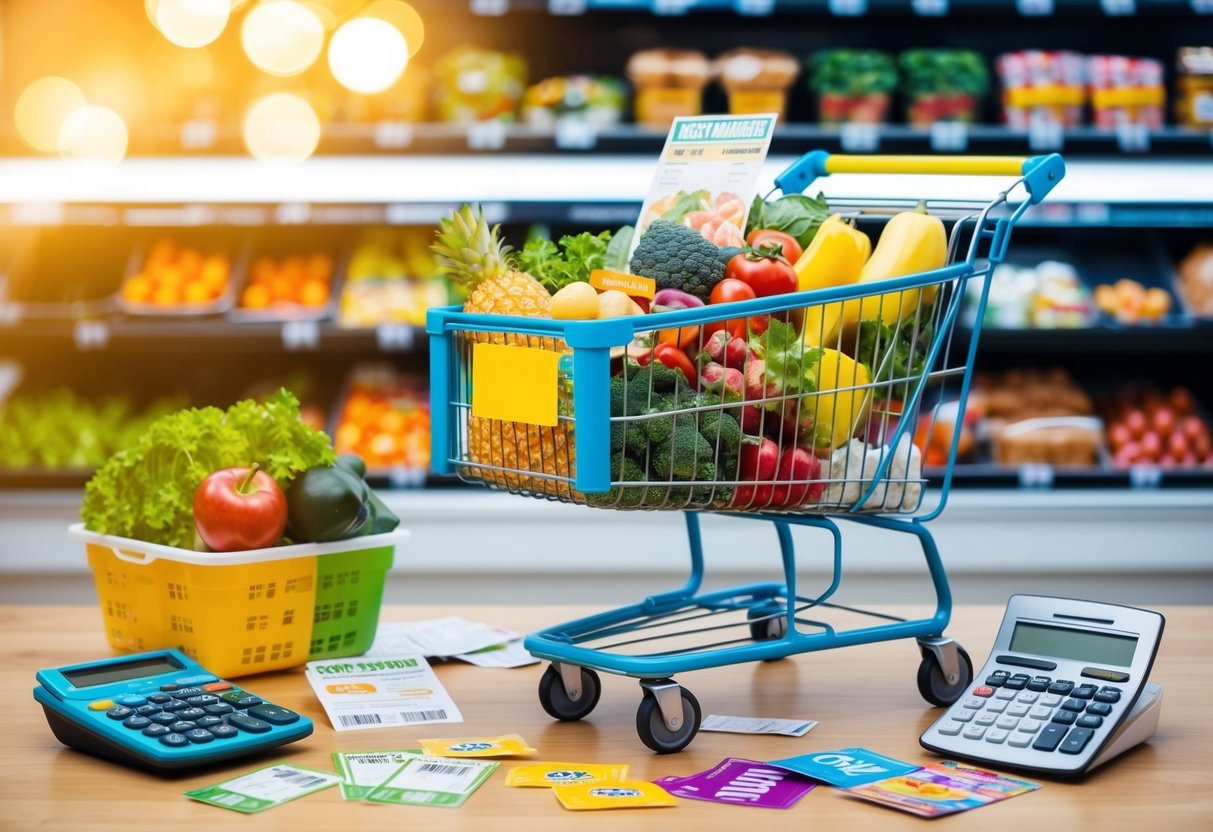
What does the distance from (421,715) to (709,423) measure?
0.44 meters

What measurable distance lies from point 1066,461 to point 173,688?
10.0 feet

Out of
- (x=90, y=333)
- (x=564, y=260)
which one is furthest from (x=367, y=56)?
(x=564, y=260)

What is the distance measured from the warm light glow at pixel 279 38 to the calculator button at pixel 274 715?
10.4ft

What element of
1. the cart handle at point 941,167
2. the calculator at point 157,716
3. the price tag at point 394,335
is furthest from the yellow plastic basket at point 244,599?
the price tag at point 394,335

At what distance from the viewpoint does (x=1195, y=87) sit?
397cm

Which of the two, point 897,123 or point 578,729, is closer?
point 578,729

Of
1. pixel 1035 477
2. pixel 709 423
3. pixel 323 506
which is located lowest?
pixel 1035 477

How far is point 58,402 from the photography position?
3982 millimetres

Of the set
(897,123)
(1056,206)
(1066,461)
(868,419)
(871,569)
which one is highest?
(897,123)

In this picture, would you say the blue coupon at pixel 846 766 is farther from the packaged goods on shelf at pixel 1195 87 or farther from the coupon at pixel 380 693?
the packaged goods on shelf at pixel 1195 87

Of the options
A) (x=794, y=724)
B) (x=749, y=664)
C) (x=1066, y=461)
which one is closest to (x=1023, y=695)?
(x=794, y=724)

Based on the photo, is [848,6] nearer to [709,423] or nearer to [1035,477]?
[1035,477]

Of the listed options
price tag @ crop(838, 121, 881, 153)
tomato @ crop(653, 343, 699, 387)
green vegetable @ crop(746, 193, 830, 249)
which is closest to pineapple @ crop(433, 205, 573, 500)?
tomato @ crop(653, 343, 699, 387)

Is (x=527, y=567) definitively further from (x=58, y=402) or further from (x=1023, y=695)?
(x=1023, y=695)
